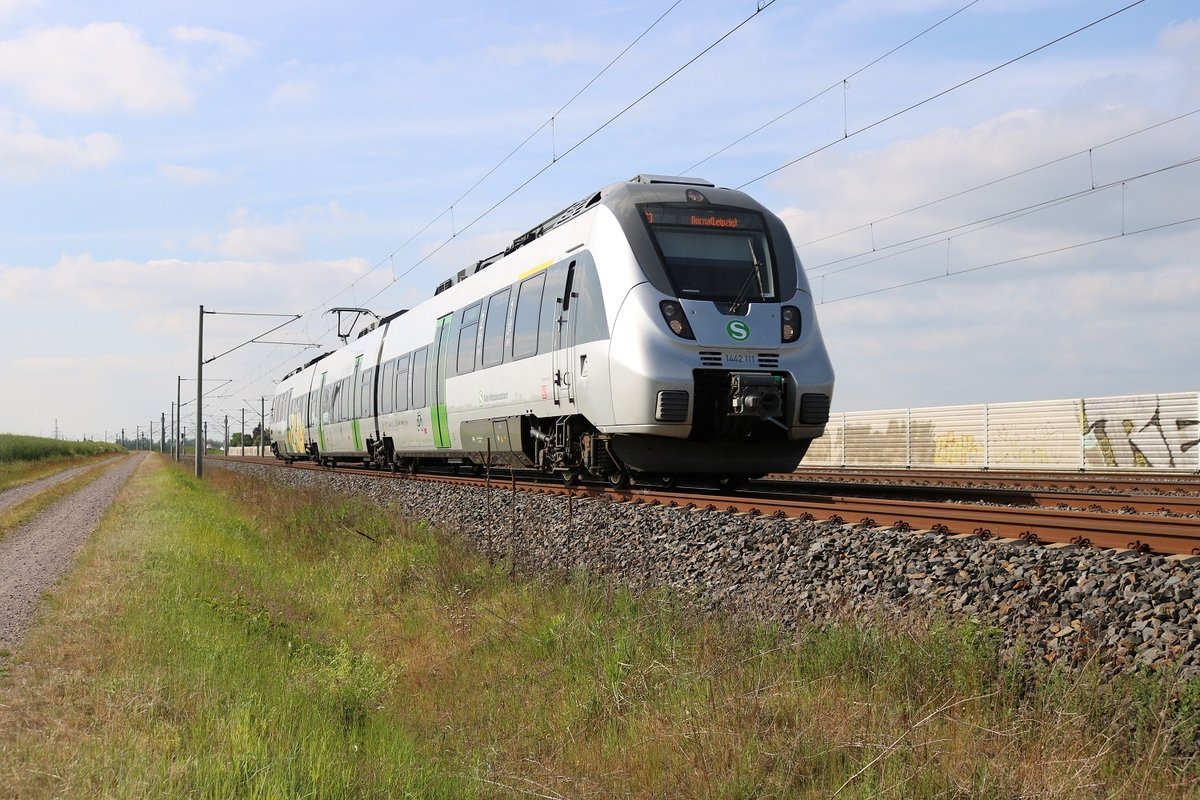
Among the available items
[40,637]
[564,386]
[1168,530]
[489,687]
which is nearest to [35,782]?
[489,687]

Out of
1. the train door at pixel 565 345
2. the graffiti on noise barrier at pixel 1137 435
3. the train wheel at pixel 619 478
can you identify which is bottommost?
the train wheel at pixel 619 478

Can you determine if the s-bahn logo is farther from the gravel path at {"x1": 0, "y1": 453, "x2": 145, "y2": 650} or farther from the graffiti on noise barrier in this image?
the graffiti on noise barrier

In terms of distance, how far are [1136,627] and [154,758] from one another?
15.8 feet

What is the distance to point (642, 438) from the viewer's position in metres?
12.0

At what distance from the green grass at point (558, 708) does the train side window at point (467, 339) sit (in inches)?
324

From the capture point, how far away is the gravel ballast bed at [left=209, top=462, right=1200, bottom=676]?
535 cm

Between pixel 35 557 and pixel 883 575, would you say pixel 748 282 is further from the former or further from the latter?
pixel 35 557

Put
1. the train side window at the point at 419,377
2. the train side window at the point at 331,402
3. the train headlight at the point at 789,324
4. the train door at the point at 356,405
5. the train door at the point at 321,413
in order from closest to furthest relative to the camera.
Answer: the train headlight at the point at 789,324 < the train side window at the point at 419,377 < the train door at the point at 356,405 < the train side window at the point at 331,402 < the train door at the point at 321,413

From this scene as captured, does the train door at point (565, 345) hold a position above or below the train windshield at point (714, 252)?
below

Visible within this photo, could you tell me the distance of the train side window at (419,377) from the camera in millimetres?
20672

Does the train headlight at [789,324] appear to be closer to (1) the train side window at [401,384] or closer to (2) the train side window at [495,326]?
(2) the train side window at [495,326]

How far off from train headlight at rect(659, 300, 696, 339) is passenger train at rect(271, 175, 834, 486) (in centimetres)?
1

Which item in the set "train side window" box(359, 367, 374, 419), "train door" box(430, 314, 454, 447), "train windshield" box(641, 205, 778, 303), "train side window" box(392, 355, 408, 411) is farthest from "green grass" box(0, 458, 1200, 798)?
"train side window" box(359, 367, 374, 419)

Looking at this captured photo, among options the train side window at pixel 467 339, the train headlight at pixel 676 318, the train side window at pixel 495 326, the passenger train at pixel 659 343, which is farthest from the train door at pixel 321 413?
the train headlight at pixel 676 318
